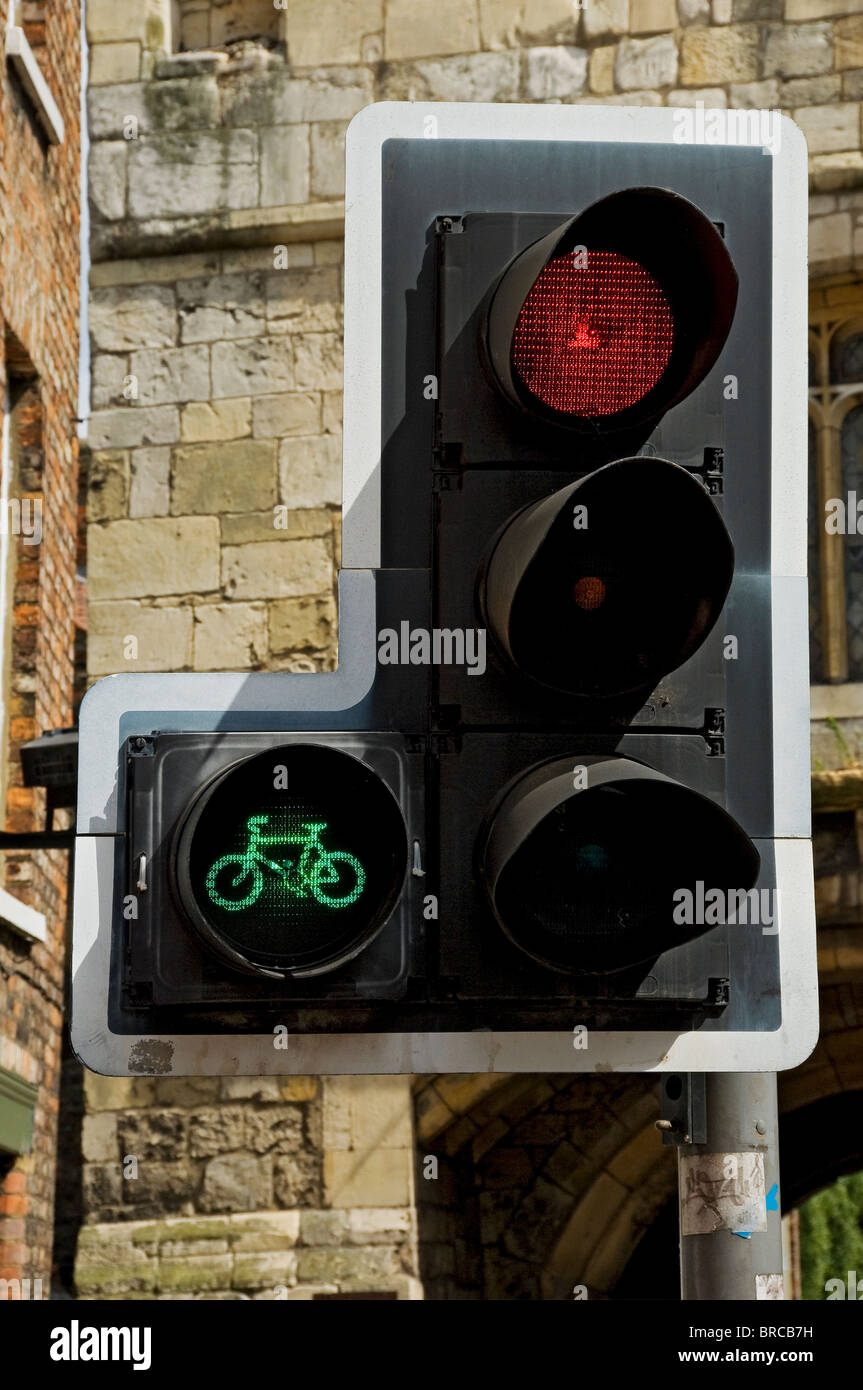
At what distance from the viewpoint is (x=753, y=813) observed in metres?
2.49

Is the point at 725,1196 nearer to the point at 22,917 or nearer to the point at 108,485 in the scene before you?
the point at 22,917

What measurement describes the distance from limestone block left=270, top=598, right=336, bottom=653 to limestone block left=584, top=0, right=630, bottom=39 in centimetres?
304

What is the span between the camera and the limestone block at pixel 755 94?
9.20m

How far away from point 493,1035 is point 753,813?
0.44 m

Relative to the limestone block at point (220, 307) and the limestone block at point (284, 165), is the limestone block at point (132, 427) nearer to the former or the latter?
the limestone block at point (220, 307)

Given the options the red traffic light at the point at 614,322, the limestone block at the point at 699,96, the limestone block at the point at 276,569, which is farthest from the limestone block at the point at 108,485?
the red traffic light at the point at 614,322

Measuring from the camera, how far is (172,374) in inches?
379

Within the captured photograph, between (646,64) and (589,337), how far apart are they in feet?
24.4

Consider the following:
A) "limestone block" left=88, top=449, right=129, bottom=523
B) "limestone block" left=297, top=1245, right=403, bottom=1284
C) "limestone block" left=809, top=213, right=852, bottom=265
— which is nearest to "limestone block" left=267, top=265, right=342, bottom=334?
"limestone block" left=88, top=449, right=129, bottom=523

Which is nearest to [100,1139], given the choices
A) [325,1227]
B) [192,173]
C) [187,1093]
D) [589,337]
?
[187,1093]

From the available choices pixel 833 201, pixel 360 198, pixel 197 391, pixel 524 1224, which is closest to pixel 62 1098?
pixel 524 1224

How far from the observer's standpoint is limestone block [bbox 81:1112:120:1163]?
352 inches

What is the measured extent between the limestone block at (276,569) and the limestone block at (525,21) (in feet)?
8.59
